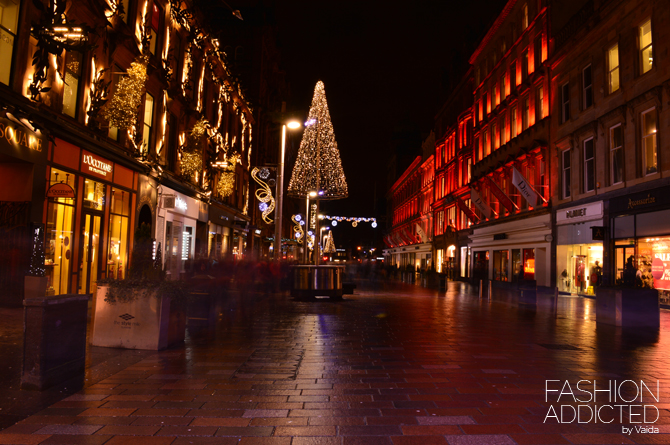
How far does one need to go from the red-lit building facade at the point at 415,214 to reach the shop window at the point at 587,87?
97.9 feet

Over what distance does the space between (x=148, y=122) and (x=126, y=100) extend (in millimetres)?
4430

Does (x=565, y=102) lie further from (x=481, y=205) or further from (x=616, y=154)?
(x=481, y=205)

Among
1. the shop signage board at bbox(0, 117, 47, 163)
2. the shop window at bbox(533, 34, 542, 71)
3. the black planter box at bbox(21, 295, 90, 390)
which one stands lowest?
the black planter box at bbox(21, 295, 90, 390)

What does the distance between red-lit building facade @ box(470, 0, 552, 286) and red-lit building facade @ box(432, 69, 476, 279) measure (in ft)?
8.30

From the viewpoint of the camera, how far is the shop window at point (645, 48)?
1923 centimetres

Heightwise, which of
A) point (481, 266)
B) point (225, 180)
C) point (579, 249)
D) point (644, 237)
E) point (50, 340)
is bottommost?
point (50, 340)

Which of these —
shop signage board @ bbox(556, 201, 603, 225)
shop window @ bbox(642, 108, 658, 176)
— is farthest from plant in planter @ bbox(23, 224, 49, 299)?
shop signage board @ bbox(556, 201, 603, 225)

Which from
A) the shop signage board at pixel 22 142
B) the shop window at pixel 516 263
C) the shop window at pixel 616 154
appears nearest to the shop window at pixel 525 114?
the shop window at pixel 516 263

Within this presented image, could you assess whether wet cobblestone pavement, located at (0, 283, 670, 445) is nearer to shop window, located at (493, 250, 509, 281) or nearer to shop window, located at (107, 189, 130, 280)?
shop window, located at (107, 189, 130, 280)

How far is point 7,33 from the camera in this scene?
11.3 metres

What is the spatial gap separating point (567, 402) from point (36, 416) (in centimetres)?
552

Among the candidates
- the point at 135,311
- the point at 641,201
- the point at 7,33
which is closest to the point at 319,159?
the point at 7,33

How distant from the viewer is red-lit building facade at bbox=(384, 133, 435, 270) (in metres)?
60.8

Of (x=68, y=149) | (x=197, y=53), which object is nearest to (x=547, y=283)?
(x=197, y=53)
